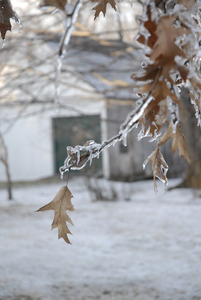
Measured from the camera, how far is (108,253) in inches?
209

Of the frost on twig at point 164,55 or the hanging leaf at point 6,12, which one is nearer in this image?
the frost on twig at point 164,55

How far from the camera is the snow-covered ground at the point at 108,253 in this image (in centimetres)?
375

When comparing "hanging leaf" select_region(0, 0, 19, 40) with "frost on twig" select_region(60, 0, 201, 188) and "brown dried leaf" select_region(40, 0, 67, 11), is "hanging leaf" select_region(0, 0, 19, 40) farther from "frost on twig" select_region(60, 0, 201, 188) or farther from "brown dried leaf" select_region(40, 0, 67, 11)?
"frost on twig" select_region(60, 0, 201, 188)

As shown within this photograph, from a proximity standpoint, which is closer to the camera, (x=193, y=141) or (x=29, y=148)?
(x=193, y=141)

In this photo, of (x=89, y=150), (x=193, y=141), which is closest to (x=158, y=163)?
(x=89, y=150)

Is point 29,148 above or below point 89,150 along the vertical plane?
below

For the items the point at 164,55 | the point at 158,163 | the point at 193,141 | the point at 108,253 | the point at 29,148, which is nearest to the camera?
the point at 164,55

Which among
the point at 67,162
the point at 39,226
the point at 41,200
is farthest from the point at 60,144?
the point at 67,162

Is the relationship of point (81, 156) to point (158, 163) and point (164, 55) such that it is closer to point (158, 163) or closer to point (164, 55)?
point (158, 163)

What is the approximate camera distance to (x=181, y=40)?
2.99 ft

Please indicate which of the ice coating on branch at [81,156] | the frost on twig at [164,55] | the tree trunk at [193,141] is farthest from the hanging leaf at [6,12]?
the tree trunk at [193,141]

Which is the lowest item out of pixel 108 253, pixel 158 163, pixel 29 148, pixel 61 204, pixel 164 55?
pixel 29 148

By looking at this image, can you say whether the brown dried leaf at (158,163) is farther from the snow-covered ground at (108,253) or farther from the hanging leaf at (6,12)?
the snow-covered ground at (108,253)

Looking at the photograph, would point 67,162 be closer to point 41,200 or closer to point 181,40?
point 181,40
